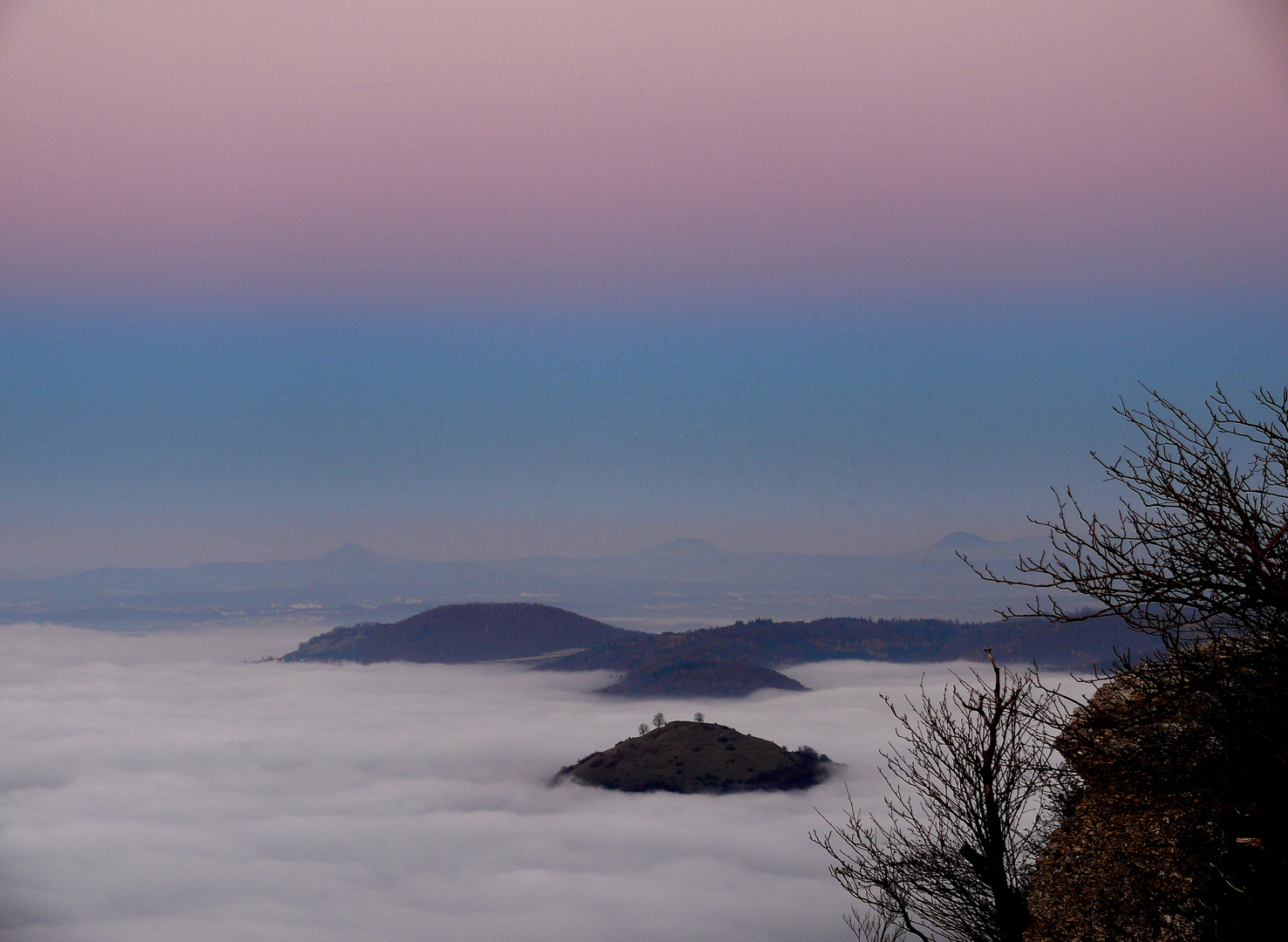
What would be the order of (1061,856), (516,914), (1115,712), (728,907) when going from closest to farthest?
(1115,712) → (1061,856) → (728,907) → (516,914)

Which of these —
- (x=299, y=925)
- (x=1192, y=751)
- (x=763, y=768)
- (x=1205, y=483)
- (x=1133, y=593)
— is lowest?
(x=299, y=925)

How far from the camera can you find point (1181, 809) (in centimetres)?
1025

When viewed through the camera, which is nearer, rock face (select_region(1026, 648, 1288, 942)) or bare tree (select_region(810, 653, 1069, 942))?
rock face (select_region(1026, 648, 1288, 942))

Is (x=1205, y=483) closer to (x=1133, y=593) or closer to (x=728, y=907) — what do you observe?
(x=1133, y=593)

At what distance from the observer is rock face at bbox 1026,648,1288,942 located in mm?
9125

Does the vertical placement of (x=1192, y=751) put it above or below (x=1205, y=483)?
below

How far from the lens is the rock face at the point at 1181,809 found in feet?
29.9

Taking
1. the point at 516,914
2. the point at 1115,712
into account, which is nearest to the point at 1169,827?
the point at 1115,712

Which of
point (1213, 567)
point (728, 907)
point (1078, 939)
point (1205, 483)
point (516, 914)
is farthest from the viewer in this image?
point (516, 914)

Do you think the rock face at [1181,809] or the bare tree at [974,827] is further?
the bare tree at [974,827]

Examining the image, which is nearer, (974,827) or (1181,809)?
(1181,809)

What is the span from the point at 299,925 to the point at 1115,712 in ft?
730

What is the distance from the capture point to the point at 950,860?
16.8 meters

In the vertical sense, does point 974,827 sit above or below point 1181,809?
below
